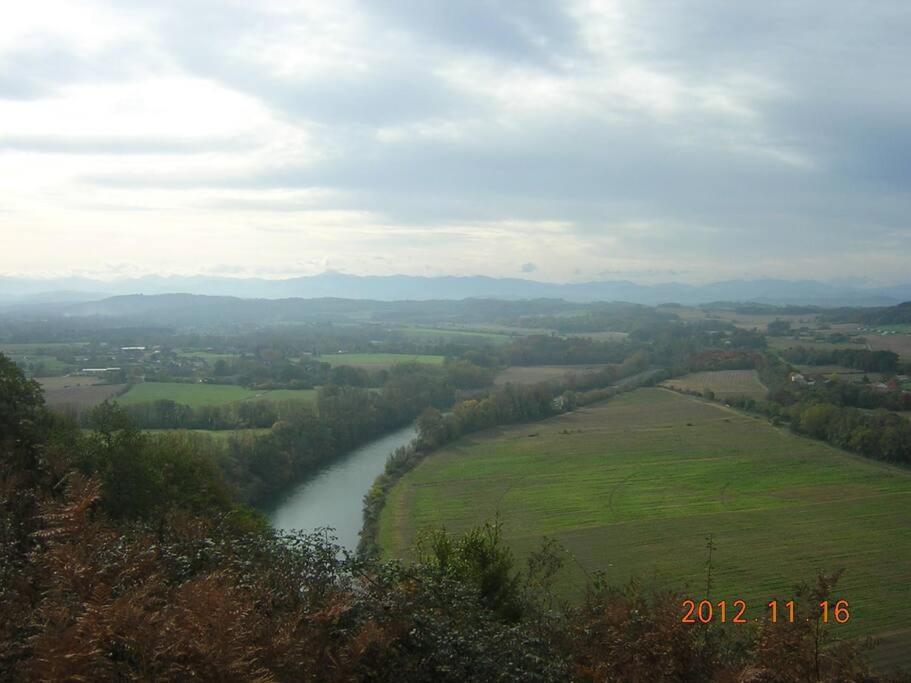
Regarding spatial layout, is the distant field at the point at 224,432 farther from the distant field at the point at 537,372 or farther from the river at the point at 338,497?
the distant field at the point at 537,372

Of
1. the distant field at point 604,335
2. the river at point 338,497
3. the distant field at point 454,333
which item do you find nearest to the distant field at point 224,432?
the river at point 338,497

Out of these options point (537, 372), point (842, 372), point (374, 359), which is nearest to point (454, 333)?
point (374, 359)

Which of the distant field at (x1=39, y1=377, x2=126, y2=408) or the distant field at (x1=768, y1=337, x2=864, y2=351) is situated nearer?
the distant field at (x1=39, y1=377, x2=126, y2=408)

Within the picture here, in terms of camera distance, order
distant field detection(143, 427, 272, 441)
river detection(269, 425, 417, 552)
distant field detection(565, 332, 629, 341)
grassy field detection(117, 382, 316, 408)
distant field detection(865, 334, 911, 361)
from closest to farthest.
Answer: river detection(269, 425, 417, 552)
distant field detection(143, 427, 272, 441)
grassy field detection(117, 382, 316, 408)
distant field detection(865, 334, 911, 361)
distant field detection(565, 332, 629, 341)

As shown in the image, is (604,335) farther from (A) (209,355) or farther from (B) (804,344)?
(A) (209,355)

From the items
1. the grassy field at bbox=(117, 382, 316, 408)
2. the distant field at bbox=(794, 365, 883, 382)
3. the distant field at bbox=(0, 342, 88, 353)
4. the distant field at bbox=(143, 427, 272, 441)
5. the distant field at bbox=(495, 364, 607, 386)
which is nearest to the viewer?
the distant field at bbox=(143, 427, 272, 441)

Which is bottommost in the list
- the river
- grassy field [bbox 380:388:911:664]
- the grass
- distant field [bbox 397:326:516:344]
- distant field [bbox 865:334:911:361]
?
the river

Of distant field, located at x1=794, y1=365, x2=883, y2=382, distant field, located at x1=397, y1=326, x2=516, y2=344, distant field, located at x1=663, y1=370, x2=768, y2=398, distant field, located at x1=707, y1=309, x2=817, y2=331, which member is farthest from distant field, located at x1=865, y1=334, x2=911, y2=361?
distant field, located at x1=397, y1=326, x2=516, y2=344

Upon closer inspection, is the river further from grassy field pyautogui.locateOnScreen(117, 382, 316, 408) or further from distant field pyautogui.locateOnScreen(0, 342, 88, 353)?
distant field pyautogui.locateOnScreen(0, 342, 88, 353)
